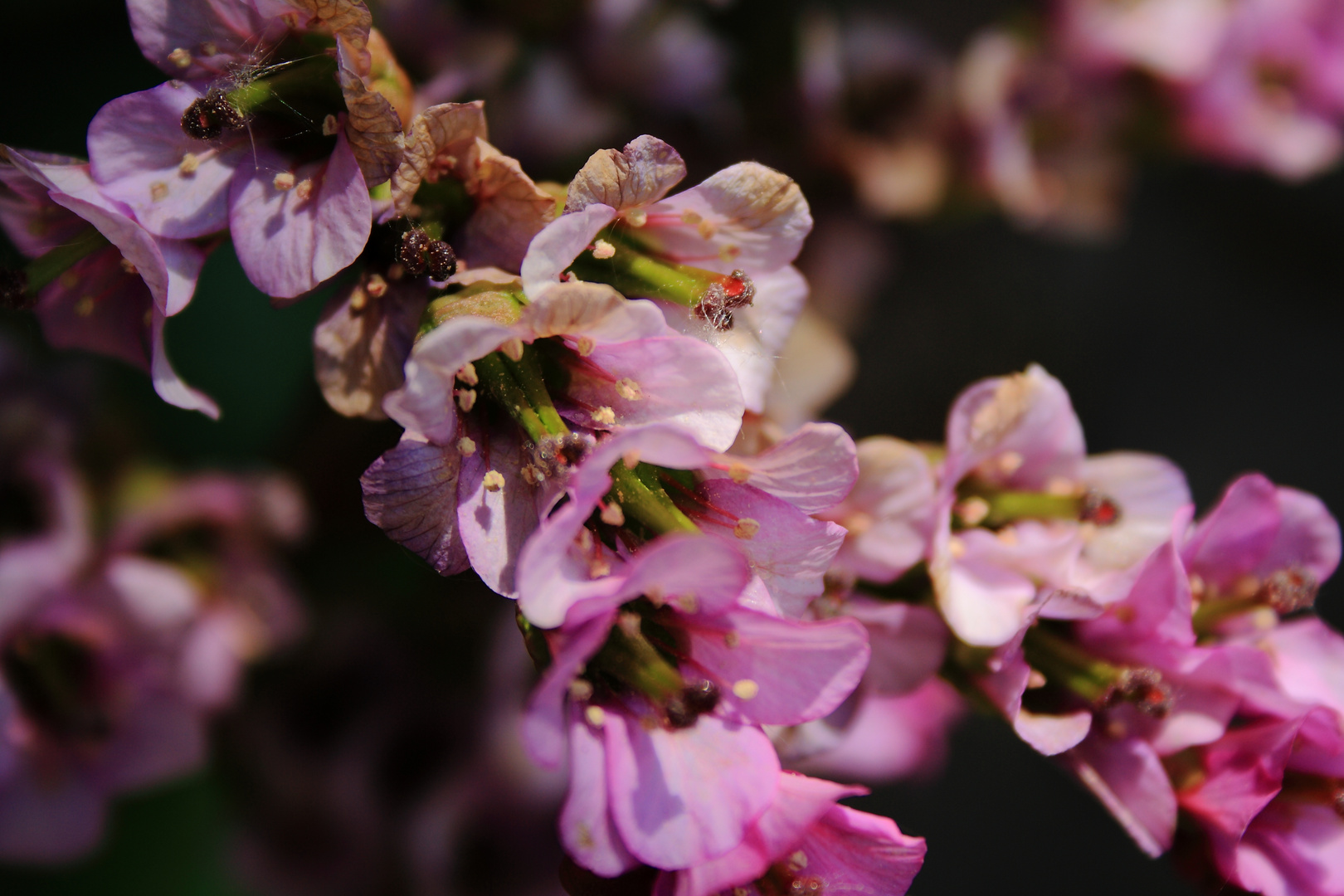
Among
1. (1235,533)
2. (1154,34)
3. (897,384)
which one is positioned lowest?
(897,384)

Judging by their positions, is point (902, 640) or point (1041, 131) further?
point (1041, 131)

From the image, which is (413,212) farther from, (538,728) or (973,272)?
(973,272)

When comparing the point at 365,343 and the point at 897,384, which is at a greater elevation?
the point at 365,343

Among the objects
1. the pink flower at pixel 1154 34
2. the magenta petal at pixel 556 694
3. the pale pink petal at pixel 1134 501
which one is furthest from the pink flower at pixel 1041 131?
the magenta petal at pixel 556 694

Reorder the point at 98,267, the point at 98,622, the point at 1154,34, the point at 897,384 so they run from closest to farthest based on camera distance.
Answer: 1. the point at 98,267
2. the point at 98,622
3. the point at 1154,34
4. the point at 897,384

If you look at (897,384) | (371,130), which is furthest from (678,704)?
(897,384)

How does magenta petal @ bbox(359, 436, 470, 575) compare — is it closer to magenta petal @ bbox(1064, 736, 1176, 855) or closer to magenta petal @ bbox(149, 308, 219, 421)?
magenta petal @ bbox(149, 308, 219, 421)

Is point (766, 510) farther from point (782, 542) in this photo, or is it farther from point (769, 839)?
point (769, 839)
